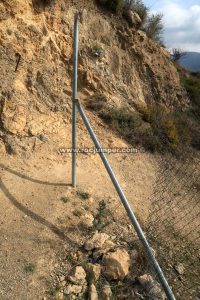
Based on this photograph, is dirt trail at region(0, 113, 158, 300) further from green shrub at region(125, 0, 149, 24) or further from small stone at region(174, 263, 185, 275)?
green shrub at region(125, 0, 149, 24)

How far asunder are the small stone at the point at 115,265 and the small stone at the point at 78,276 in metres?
0.27

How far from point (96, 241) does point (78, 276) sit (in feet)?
2.00

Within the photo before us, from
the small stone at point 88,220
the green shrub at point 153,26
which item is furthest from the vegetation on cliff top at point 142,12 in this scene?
the small stone at point 88,220

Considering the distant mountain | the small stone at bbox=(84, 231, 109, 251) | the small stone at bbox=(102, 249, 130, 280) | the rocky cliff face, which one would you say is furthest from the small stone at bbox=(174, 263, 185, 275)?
the distant mountain

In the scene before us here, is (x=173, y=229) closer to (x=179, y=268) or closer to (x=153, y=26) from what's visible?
(x=179, y=268)

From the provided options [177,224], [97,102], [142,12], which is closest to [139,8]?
[142,12]

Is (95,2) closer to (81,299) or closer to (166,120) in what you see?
(166,120)

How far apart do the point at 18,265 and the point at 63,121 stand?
3.54 meters

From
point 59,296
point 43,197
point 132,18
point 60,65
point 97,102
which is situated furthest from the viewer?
point 132,18

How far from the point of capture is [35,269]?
4.23 m

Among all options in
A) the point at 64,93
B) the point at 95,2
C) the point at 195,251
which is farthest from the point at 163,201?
the point at 95,2

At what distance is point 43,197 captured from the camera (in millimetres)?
5414

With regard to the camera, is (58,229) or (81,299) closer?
(81,299)

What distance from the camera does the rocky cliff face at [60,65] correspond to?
260 inches
